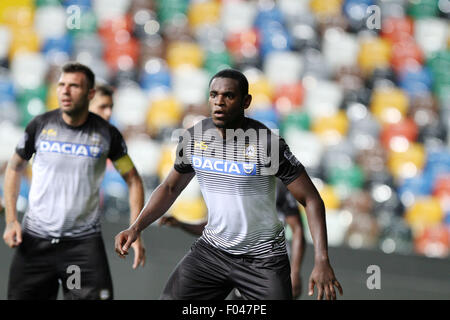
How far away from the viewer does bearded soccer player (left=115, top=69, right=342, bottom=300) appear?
13.4 feet

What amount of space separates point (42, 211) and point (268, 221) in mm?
1576

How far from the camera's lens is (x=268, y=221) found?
14.0ft

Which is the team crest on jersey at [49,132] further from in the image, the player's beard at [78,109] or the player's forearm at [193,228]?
the player's forearm at [193,228]

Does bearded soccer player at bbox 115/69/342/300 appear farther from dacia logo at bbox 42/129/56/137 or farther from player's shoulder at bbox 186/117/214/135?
dacia logo at bbox 42/129/56/137

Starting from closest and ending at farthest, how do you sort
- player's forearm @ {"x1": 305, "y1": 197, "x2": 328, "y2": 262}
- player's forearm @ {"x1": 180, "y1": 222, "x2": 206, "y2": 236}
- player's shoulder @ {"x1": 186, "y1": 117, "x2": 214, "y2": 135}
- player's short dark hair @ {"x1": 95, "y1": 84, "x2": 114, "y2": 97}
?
1. player's forearm @ {"x1": 305, "y1": 197, "x2": 328, "y2": 262}
2. player's shoulder @ {"x1": 186, "y1": 117, "x2": 214, "y2": 135}
3. player's forearm @ {"x1": 180, "y1": 222, "x2": 206, "y2": 236}
4. player's short dark hair @ {"x1": 95, "y1": 84, "x2": 114, "y2": 97}

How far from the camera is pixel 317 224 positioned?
401cm

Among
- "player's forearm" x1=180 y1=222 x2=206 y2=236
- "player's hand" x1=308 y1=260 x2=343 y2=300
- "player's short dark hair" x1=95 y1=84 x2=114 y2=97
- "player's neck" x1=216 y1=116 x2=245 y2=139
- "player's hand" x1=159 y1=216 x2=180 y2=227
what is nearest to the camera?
"player's hand" x1=308 y1=260 x2=343 y2=300

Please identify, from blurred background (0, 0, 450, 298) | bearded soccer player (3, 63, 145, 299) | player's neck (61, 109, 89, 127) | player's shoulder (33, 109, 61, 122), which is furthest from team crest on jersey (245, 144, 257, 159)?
blurred background (0, 0, 450, 298)

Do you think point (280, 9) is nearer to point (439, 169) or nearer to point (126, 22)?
point (126, 22)

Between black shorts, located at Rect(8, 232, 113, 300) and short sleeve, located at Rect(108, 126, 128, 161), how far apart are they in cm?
56

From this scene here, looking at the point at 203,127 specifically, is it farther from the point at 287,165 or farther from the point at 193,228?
the point at 193,228

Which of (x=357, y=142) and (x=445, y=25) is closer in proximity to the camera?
(x=357, y=142)
